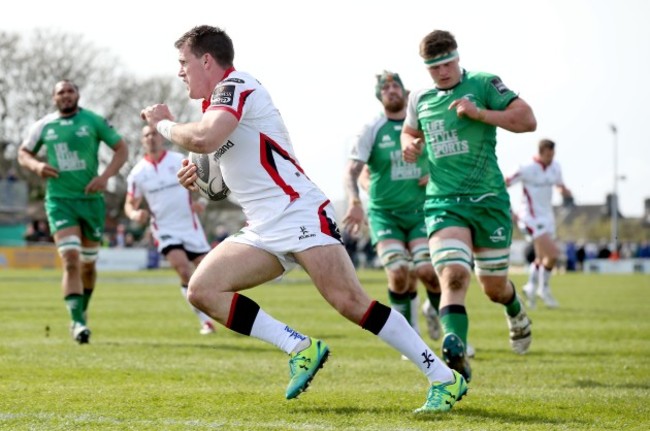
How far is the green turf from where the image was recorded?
22.6 ft

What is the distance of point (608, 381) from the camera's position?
9.51 meters

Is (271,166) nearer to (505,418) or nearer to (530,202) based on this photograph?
(505,418)

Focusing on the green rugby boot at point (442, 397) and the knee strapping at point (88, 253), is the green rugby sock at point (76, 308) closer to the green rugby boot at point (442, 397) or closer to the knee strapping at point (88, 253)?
the knee strapping at point (88, 253)

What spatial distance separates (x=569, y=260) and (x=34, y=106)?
29105mm

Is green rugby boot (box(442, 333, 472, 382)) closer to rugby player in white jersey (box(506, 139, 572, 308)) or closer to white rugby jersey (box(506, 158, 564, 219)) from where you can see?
rugby player in white jersey (box(506, 139, 572, 308))

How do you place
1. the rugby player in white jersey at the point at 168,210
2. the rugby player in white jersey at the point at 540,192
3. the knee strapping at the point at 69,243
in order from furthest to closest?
Result: the rugby player in white jersey at the point at 540,192 → the rugby player in white jersey at the point at 168,210 → the knee strapping at the point at 69,243

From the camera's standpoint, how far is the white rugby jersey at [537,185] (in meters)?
21.0

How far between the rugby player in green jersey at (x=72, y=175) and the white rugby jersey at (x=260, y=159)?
592 cm

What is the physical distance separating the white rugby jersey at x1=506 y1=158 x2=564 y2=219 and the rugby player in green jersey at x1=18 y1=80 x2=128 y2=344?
9589 mm

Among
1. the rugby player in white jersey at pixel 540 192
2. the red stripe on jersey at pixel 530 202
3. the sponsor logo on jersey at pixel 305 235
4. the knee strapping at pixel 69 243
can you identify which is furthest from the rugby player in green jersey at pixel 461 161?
the red stripe on jersey at pixel 530 202

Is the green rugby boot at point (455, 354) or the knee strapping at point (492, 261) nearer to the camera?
the green rugby boot at point (455, 354)

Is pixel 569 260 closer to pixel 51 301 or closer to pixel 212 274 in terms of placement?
pixel 51 301

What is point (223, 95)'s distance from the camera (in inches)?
272

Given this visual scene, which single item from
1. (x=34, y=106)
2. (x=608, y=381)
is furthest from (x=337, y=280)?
(x=34, y=106)
